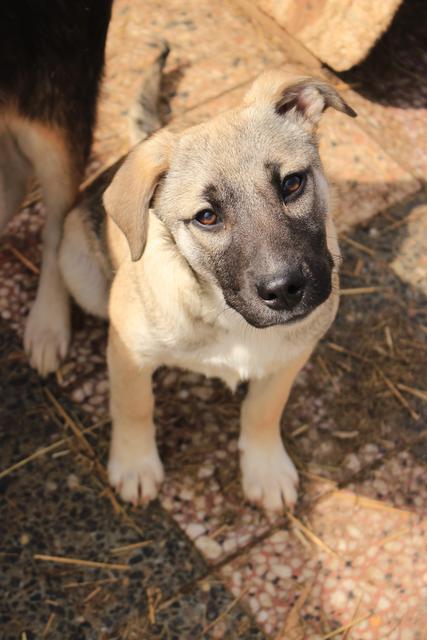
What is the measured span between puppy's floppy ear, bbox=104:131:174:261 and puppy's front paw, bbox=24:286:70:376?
1.23m

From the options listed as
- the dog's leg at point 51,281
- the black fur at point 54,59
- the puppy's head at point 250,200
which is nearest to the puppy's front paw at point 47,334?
the dog's leg at point 51,281

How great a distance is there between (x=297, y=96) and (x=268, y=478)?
59.9 inches

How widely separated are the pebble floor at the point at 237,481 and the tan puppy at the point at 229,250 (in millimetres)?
381

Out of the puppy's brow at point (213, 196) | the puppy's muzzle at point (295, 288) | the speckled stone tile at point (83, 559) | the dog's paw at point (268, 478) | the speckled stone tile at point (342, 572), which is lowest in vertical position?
the speckled stone tile at point (83, 559)

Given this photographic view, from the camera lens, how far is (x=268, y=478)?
3.45 metres

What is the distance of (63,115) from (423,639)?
2.42 m

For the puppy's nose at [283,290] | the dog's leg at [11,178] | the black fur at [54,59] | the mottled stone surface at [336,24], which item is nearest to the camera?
the puppy's nose at [283,290]

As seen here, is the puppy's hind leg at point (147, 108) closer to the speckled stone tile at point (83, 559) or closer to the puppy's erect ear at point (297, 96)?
the puppy's erect ear at point (297, 96)

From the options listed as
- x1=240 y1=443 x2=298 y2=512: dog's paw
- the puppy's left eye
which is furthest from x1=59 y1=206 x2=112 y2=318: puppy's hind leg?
the puppy's left eye

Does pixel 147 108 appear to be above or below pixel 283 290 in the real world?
below

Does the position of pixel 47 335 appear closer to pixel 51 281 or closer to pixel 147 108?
pixel 51 281

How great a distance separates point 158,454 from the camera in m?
3.54

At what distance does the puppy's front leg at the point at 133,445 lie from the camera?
3.23 meters

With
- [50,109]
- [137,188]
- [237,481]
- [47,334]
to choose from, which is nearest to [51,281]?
[47,334]
